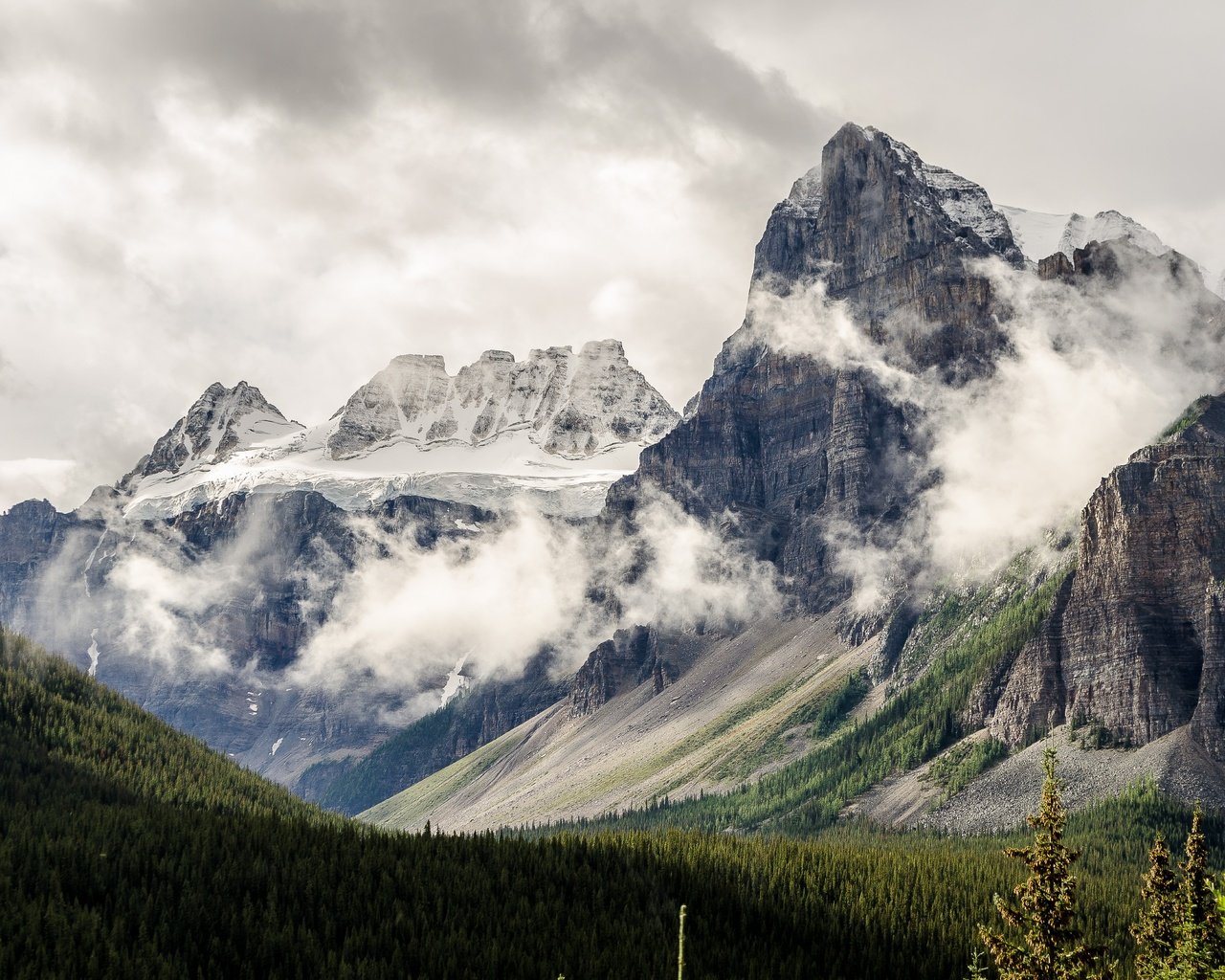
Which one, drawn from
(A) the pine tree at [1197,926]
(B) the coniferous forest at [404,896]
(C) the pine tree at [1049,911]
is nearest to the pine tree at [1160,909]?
(A) the pine tree at [1197,926]

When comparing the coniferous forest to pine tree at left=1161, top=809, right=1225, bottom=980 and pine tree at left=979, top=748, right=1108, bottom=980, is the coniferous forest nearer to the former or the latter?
pine tree at left=1161, top=809, right=1225, bottom=980

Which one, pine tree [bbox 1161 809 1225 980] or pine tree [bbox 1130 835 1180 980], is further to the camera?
pine tree [bbox 1130 835 1180 980]

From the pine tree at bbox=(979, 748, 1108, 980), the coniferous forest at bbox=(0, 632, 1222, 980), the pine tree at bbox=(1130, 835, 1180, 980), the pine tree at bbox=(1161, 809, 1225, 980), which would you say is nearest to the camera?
the pine tree at bbox=(979, 748, 1108, 980)

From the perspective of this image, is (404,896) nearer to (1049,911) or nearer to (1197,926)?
(1197,926)

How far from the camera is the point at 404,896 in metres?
132

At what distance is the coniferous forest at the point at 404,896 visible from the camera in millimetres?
116000

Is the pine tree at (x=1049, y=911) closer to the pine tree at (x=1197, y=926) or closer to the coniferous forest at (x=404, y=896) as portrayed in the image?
the pine tree at (x=1197, y=926)

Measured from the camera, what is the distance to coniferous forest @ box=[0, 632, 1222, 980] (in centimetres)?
11600

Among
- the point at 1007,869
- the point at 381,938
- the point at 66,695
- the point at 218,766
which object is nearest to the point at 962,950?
the point at 1007,869

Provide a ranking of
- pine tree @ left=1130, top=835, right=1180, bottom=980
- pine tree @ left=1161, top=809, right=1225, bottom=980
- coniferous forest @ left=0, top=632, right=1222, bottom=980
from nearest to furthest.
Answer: pine tree @ left=1161, top=809, right=1225, bottom=980, pine tree @ left=1130, top=835, right=1180, bottom=980, coniferous forest @ left=0, top=632, right=1222, bottom=980

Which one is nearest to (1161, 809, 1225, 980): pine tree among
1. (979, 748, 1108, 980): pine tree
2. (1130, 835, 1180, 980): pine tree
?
(1130, 835, 1180, 980): pine tree

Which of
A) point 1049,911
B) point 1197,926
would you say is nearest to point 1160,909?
point 1197,926

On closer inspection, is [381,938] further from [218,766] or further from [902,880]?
[218,766]

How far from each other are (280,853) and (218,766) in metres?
64.7
